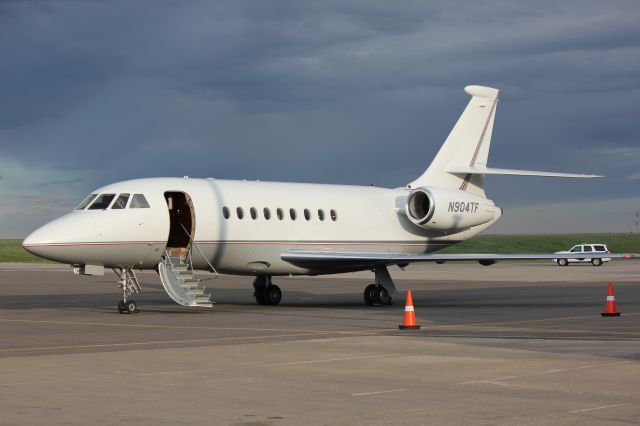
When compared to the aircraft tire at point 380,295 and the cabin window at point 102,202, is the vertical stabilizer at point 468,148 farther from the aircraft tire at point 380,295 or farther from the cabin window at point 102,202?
the cabin window at point 102,202

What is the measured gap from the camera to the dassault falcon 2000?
25.7 meters

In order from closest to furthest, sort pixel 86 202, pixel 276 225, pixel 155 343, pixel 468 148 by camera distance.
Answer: pixel 155 343 < pixel 86 202 < pixel 276 225 < pixel 468 148

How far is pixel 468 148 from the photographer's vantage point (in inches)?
1359

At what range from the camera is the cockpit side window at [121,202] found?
26.1 meters

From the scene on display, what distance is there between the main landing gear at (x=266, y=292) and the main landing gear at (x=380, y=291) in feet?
8.82

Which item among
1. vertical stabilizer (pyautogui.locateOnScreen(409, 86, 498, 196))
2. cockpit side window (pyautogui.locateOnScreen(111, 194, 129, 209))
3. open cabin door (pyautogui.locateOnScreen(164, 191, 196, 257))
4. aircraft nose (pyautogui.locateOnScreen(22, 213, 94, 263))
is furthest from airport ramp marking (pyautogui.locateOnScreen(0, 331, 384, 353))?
vertical stabilizer (pyautogui.locateOnScreen(409, 86, 498, 196))

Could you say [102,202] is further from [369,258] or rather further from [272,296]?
[369,258]

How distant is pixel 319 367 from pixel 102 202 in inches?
558

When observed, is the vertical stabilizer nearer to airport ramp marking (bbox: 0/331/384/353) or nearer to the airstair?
the airstair

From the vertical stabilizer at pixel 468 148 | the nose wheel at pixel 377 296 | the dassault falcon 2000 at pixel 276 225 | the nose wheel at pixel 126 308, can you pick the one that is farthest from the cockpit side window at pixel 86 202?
the vertical stabilizer at pixel 468 148

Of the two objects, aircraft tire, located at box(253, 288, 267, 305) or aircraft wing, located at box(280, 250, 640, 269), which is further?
aircraft tire, located at box(253, 288, 267, 305)

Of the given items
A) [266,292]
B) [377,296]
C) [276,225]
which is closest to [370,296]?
[377,296]

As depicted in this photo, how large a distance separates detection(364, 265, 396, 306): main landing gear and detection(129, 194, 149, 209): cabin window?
7017 millimetres

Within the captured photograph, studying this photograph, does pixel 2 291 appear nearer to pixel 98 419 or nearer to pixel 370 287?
pixel 370 287
